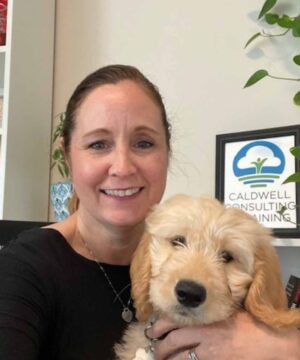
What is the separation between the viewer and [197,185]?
2430 millimetres

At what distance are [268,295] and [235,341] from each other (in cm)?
13

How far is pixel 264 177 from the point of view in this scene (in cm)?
213

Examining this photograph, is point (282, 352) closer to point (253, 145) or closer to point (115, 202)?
point (115, 202)

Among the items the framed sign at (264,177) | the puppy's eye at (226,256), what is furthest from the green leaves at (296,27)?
the puppy's eye at (226,256)

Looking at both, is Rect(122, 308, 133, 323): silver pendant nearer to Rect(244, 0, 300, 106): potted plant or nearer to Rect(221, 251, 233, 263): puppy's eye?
Rect(221, 251, 233, 263): puppy's eye

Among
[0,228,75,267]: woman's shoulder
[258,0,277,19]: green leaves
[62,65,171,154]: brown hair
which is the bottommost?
[0,228,75,267]: woman's shoulder

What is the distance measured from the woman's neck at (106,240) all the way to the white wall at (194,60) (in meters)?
1.08


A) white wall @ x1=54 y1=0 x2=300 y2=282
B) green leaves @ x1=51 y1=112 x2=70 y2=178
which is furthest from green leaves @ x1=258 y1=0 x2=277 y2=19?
green leaves @ x1=51 y1=112 x2=70 y2=178

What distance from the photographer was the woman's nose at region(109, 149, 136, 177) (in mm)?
1249

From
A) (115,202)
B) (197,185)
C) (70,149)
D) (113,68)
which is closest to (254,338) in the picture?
(115,202)

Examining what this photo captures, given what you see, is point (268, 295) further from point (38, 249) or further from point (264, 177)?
point (264, 177)

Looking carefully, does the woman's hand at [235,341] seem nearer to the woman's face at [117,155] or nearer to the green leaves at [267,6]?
the woman's face at [117,155]

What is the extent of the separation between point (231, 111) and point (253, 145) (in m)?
0.26

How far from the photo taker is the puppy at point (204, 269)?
103cm
